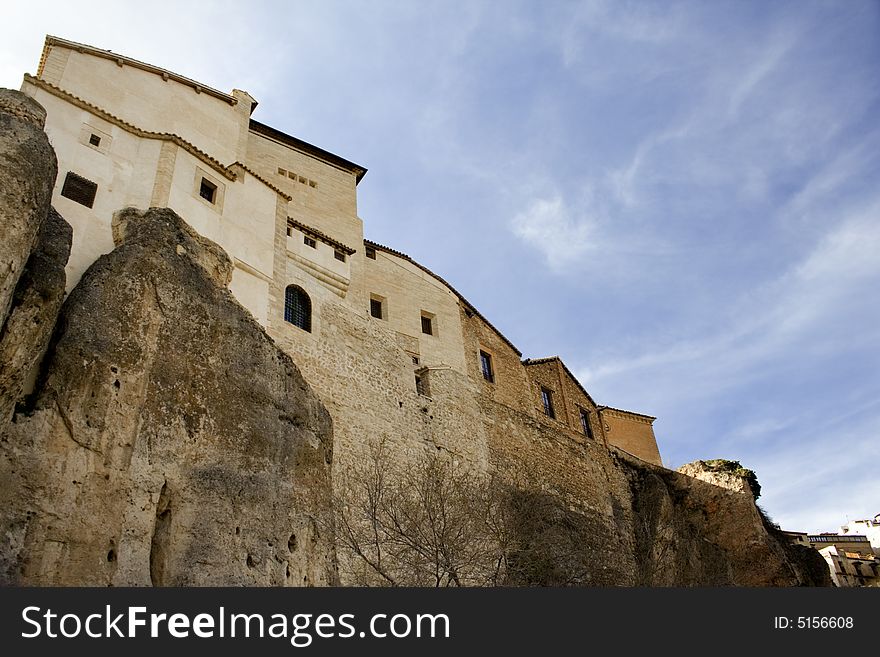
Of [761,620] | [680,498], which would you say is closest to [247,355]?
[761,620]

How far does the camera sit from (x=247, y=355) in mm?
13750

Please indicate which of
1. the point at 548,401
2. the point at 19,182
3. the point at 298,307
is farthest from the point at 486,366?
the point at 19,182

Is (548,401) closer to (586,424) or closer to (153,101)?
(586,424)

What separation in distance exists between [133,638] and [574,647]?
4.53m

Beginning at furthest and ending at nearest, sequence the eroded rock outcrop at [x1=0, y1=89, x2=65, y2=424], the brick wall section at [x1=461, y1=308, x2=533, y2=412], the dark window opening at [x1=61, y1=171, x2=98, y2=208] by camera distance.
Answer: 1. the brick wall section at [x1=461, y1=308, x2=533, y2=412]
2. the dark window opening at [x1=61, y1=171, x2=98, y2=208]
3. the eroded rock outcrop at [x1=0, y1=89, x2=65, y2=424]

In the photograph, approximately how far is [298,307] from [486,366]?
353 inches

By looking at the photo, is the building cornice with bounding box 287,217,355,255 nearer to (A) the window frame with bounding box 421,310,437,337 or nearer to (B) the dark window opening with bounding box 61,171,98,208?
(A) the window frame with bounding box 421,310,437,337

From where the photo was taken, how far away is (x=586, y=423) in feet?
95.2

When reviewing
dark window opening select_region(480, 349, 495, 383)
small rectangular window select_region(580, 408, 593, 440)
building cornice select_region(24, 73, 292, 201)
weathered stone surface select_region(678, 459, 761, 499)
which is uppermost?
building cornice select_region(24, 73, 292, 201)

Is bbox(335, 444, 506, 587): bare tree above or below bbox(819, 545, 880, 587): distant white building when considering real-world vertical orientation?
below

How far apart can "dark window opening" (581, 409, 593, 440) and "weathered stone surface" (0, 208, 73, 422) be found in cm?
2071

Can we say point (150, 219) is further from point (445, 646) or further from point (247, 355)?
point (445, 646)

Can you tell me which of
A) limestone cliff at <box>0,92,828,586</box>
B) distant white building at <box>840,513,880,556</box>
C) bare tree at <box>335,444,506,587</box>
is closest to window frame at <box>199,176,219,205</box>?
limestone cliff at <box>0,92,828,586</box>

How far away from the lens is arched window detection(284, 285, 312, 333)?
18.2 metres
